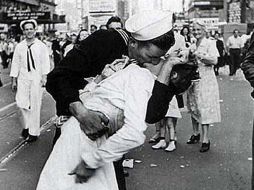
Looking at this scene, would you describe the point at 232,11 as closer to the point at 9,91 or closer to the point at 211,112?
the point at 9,91

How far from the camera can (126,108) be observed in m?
2.78

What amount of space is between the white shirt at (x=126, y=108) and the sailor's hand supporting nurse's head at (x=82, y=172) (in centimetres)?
4

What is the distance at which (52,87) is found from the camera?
137 inches

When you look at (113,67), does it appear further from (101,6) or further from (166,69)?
(101,6)

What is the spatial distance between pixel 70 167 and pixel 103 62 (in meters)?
1.11

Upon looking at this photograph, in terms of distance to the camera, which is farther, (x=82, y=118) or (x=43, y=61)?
(x=43, y=61)

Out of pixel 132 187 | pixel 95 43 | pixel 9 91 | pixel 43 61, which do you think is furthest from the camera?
pixel 9 91

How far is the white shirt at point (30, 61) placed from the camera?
9516 mm

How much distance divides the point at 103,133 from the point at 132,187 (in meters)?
3.74

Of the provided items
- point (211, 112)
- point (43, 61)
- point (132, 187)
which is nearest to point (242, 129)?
point (211, 112)

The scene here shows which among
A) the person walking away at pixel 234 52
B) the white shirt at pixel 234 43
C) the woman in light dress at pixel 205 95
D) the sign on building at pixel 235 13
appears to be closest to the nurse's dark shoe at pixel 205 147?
the woman in light dress at pixel 205 95

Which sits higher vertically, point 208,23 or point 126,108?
point 126,108

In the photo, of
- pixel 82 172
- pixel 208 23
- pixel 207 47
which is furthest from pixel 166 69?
pixel 208 23

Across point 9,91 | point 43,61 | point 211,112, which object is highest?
point 43,61
